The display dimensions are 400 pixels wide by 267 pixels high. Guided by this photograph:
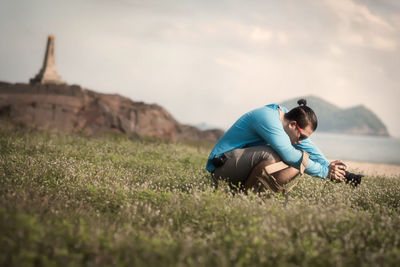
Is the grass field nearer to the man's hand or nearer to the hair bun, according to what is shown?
the man's hand

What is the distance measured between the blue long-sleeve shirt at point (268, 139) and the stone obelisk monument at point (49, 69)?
62.1 feet

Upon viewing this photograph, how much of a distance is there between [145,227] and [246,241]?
1042 millimetres

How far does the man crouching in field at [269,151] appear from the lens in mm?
5070

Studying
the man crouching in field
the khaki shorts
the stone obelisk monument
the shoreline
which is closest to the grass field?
the man crouching in field

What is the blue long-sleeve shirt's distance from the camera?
5.04 m

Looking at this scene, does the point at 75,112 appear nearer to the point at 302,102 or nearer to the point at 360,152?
the point at 302,102

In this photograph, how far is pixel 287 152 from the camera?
5027 millimetres

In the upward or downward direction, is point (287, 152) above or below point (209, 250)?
above

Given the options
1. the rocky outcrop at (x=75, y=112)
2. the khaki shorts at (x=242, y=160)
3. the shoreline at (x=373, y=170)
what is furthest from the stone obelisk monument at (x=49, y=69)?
the khaki shorts at (x=242, y=160)

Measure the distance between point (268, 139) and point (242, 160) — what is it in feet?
1.60

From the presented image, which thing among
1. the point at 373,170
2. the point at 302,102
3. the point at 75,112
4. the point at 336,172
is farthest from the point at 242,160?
the point at 75,112

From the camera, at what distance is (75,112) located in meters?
16.6

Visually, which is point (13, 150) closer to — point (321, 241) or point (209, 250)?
point (209, 250)

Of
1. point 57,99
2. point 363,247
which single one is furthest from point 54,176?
point 57,99
